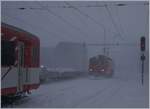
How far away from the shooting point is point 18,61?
829 inches

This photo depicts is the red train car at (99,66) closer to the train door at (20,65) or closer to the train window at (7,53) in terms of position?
the train door at (20,65)

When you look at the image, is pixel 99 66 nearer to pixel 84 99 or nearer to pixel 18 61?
pixel 84 99

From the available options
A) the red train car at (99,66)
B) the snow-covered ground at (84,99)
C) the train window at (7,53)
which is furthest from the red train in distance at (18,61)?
the red train car at (99,66)

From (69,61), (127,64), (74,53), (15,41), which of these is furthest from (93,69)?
(127,64)

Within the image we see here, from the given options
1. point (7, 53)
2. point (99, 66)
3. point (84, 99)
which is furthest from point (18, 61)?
point (99, 66)

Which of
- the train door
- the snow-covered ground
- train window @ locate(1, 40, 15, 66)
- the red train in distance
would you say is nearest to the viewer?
train window @ locate(1, 40, 15, 66)

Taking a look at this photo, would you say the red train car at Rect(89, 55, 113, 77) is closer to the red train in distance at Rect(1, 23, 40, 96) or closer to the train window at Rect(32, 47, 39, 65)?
the red train in distance at Rect(1, 23, 40, 96)

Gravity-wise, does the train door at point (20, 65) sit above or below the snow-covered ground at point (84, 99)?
above

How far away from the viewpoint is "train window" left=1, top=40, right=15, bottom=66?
19.2 meters

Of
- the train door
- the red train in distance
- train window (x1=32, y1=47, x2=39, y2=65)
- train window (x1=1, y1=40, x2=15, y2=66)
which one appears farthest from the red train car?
train window (x1=1, y1=40, x2=15, y2=66)

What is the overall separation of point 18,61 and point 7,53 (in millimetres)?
1466

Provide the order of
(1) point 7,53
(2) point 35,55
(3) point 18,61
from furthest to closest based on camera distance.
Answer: (2) point 35,55
(3) point 18,61
(1) point 7,53

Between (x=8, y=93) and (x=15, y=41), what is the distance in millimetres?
2148

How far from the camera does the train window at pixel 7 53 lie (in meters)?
19.2
